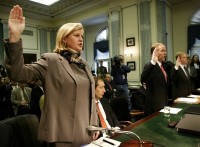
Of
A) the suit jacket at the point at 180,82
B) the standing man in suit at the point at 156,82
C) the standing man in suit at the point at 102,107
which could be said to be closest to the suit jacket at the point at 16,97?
the standing man in suit at the point at 102,107

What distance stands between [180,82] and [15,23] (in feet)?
10.5

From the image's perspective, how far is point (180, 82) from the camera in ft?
12.0

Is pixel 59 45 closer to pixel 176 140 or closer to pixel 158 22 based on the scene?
pixel 176 140

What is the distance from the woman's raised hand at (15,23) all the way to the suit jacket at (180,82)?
3066 mm

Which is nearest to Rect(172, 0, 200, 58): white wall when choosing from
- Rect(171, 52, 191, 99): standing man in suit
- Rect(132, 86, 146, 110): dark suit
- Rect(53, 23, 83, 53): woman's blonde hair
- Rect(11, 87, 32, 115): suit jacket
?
Rect(132, 86, 146, 110): dark suit

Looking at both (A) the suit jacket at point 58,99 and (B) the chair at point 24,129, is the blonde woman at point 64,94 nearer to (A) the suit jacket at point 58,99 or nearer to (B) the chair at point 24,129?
(A) the suit jacket at point 58,99

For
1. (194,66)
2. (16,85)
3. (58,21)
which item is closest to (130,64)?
(194,66)

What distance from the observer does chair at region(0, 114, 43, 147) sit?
1.52 meters

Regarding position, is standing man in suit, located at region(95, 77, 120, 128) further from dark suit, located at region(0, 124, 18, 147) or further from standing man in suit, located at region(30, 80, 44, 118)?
standing man in suit, located at region(30, 80, 44, 118)

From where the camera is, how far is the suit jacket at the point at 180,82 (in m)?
3.62

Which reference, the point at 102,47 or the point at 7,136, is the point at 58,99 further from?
the point at 102,47

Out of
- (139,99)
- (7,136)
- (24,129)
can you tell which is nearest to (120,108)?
(139,99)

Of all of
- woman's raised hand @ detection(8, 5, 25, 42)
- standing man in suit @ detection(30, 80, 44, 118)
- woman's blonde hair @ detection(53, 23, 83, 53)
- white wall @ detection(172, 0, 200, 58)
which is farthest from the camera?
white wall @ detection(172, 0, 200, 58)

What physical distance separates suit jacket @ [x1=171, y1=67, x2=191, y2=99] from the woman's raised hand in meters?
3.07
